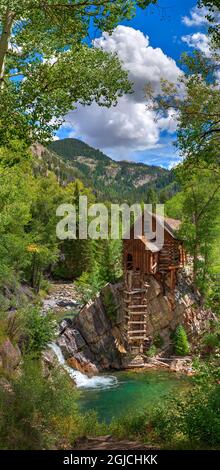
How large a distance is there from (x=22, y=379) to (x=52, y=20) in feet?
27.9

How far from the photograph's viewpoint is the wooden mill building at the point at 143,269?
28703mm

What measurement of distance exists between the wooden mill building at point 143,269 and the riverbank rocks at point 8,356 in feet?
46.6

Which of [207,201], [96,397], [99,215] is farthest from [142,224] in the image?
[99,215]

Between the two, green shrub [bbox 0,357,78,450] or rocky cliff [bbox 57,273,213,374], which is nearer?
green shrub [bbox 0,357,78,450]

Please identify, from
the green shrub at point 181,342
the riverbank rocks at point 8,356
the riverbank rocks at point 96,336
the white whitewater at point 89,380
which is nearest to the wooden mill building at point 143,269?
the riverbank rocks at point 96,336

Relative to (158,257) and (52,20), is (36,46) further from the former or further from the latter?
(158,257)

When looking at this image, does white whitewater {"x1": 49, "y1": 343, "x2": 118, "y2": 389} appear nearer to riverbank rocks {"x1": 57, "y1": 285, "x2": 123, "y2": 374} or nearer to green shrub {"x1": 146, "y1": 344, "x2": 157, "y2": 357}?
riverbank rocks {"x1": 57, "y1": 285, "x2": 123, "y2": 374}

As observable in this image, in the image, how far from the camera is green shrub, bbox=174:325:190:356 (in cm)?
2867

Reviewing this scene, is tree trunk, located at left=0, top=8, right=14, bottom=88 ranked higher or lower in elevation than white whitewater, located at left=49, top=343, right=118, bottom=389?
higher

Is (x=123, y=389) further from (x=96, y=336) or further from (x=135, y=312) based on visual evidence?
(x=135, y=312)

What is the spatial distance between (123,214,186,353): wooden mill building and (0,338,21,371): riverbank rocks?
1419 centimetres

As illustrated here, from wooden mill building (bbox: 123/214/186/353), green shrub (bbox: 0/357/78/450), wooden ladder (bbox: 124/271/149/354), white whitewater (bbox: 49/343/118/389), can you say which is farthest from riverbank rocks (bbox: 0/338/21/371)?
wooden mill building (bbox: 123/214/186/353)

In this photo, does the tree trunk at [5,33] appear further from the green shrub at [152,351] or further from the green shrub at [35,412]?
the green shrub at [152,351]

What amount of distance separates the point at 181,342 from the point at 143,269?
6001 millimetres
